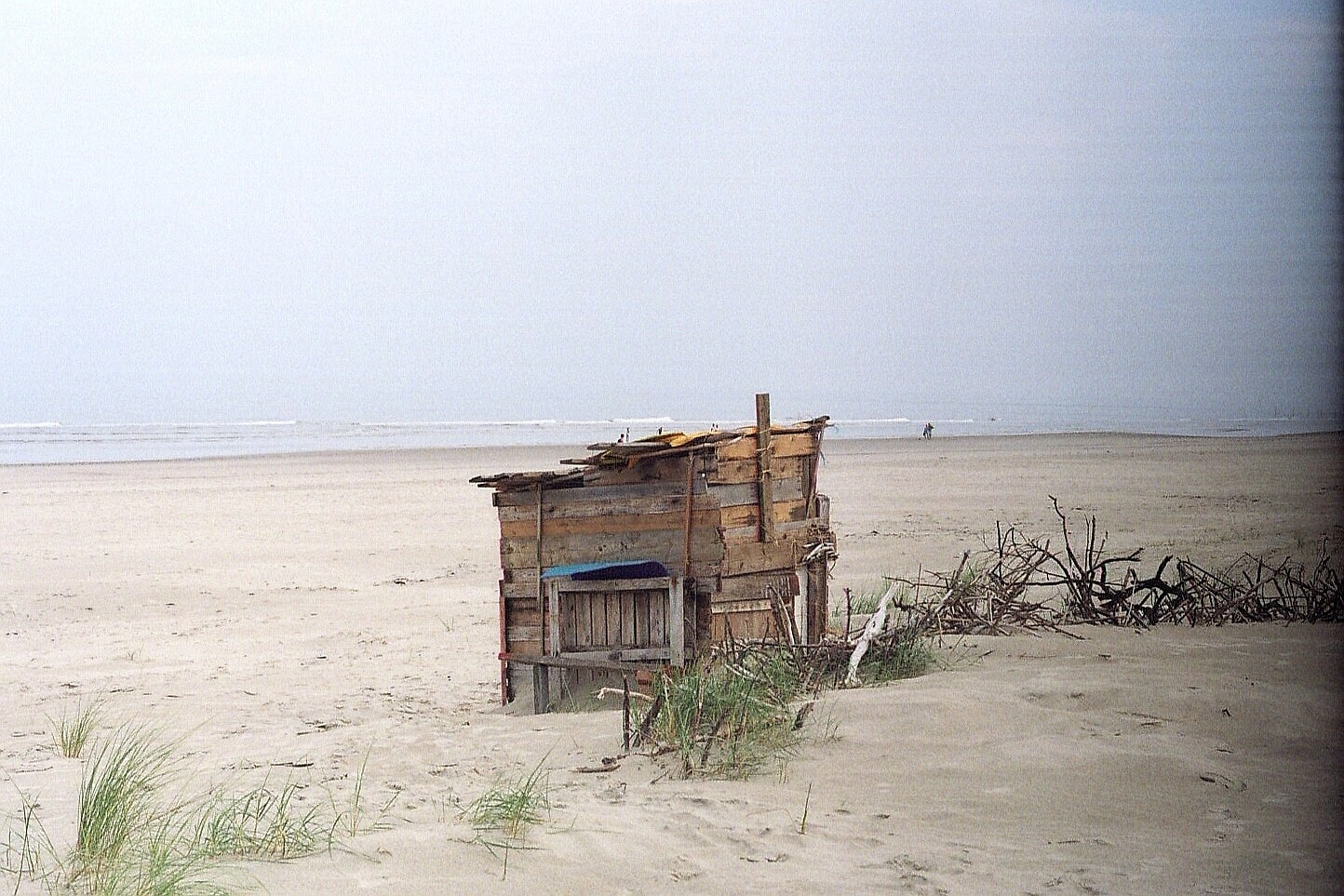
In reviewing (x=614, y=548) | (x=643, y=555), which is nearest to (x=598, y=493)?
(x=614, y=548)

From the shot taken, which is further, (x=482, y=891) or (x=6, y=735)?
(x=6, y=735)

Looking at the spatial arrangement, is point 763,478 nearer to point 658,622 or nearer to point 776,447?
point 776,447

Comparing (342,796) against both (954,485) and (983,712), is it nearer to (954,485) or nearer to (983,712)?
(983,712)

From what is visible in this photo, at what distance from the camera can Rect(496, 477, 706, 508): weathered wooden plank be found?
7777 millimetres

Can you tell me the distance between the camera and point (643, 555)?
25.7ft

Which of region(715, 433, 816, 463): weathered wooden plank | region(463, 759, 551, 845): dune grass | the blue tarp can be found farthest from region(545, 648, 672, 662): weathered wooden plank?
region(463, 759, 551, 845): dune grass

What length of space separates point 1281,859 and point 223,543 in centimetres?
1729

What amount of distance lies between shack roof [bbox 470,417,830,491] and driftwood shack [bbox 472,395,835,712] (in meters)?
0.01

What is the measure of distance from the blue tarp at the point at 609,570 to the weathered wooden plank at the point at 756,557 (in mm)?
424

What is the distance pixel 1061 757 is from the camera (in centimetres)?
512

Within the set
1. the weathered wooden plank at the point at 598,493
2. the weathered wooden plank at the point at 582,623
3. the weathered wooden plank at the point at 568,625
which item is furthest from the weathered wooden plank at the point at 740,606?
the weathered wooden plank at the point at 568,625

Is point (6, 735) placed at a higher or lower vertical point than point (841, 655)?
lower

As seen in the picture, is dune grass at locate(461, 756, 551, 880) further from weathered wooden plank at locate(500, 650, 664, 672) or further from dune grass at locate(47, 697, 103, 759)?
dune grass at locate(47, 697, 103, 759)

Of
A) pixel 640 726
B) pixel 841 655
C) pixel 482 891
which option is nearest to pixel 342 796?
pixel 640 726
